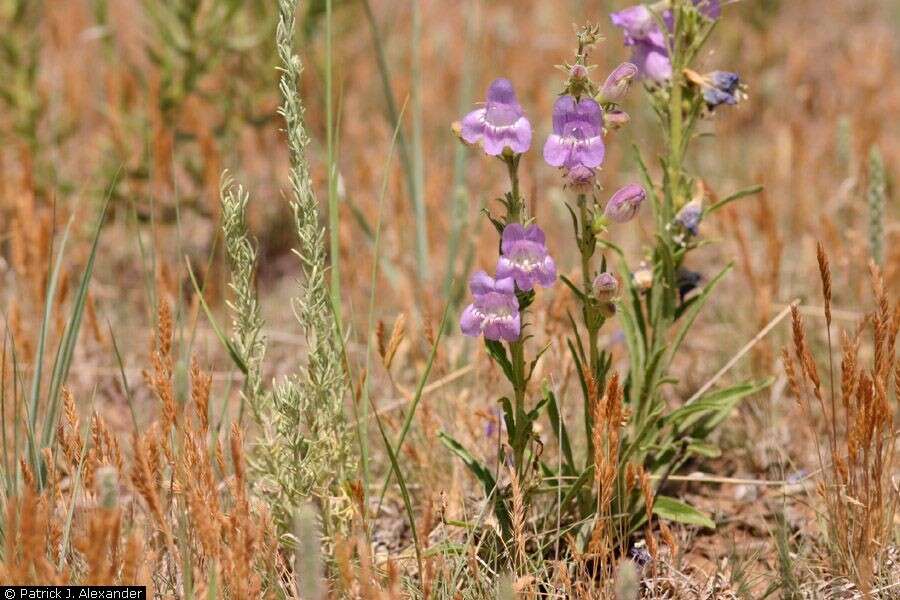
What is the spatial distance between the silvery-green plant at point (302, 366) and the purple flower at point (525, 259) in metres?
0.32

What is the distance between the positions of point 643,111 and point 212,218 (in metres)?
2.23

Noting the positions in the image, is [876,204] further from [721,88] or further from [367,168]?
[367,168]

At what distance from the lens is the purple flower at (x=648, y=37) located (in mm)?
1996

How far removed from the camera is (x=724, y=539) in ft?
7.27

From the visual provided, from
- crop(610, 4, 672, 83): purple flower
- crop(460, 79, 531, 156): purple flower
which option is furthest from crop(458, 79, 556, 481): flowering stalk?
crop(610, 4, 672, 83): purple flower

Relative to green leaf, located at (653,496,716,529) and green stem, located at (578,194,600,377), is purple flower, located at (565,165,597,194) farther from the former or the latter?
green leaf, located at (653,496,716,529)

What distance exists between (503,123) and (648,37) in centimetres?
51

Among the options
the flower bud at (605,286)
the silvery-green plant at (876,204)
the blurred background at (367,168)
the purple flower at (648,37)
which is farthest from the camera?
the blurred background at (367,168)

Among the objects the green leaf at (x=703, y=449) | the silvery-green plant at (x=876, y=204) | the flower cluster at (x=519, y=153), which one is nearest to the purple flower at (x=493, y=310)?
the flower cluster at (x=519, y=153)

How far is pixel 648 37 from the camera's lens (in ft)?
6.66

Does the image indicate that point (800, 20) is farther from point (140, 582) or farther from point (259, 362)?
point (140, 582)

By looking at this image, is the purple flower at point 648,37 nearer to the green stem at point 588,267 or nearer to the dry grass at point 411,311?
the dry grass at point 411,311

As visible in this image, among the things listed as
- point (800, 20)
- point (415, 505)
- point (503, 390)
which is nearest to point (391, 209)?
point (503, 390)

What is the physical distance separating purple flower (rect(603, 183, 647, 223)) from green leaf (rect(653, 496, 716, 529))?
24.0 inches
